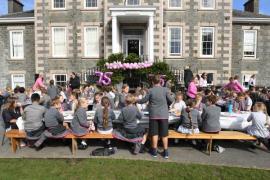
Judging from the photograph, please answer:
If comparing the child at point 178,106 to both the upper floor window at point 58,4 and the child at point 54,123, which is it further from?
the upper floor window at point 58,4

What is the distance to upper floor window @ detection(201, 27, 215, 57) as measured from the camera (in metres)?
20.8

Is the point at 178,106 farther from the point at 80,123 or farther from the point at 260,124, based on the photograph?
the point at 80,123

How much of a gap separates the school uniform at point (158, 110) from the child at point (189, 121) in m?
0.89

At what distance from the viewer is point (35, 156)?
704 cm

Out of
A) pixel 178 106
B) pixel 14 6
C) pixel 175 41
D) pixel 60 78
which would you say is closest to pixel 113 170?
pixel 178 106

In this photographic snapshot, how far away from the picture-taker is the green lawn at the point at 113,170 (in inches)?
224

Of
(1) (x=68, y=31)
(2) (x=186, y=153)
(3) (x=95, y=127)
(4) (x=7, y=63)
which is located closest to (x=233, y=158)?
(2) (x=186, y=153)

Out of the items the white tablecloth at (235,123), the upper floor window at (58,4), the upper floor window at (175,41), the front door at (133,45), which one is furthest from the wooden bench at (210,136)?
the upper floor window at (58,4)

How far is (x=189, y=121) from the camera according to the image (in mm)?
7543

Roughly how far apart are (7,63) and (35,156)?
17.7m

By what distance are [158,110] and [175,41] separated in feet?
48.7

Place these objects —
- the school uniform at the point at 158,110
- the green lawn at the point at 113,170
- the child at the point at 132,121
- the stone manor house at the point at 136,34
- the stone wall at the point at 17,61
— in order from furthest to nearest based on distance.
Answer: the stone wall at the point at 17,61
the stone manor house at the point at 136,34
the child at the point at 132,121
the school uniform at the point at 158,110
the green lawn at the point at 113,170

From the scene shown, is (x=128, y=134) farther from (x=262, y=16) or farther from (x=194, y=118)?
(x=262, y=16)

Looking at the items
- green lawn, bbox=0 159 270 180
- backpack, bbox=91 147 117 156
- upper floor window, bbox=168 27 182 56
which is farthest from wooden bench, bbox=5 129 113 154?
upper floor window, bbox=168 27 182 56
